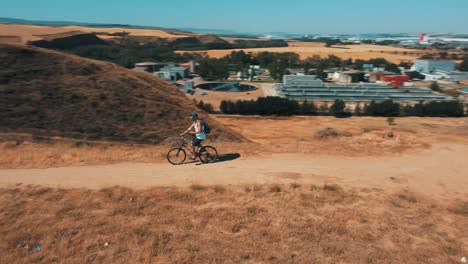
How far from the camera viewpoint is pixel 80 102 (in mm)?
22688

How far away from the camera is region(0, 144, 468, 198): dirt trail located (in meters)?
12.9

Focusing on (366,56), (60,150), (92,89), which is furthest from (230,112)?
(366,56)

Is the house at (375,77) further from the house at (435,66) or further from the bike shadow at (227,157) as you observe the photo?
the bike shadow at (227,157)

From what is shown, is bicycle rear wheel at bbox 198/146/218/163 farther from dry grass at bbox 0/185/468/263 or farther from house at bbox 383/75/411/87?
house at bbox 383/75/411/87

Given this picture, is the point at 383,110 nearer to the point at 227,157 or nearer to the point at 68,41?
the point at 227,157

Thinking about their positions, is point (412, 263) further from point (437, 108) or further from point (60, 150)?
point (437, 108)

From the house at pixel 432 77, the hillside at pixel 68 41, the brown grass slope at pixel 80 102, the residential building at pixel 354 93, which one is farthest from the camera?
the hillside at pixel 68 41

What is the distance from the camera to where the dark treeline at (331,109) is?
5862 centimetres

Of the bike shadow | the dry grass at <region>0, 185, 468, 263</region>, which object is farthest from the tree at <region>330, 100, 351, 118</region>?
the dry grass at <region>0, 185, 468, 263</region>

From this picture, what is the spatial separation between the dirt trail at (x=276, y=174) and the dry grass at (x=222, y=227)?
907 mm

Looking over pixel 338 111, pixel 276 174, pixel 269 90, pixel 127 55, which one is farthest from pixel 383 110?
pixel 127 55

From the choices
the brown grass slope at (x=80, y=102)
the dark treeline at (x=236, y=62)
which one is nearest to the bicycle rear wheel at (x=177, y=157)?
the brown grass slope at (x=80, y=102)

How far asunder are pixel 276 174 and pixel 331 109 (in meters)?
48.9

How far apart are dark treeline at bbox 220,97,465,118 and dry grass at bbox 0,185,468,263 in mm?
46424
